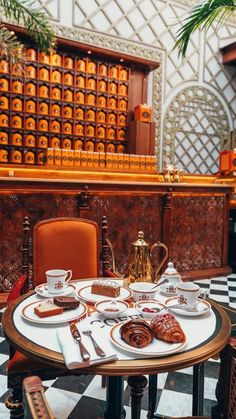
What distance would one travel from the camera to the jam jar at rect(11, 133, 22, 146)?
476 centimetres

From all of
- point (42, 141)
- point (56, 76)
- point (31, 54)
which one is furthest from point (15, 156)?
point (31, 54)

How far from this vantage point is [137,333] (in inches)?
31.2

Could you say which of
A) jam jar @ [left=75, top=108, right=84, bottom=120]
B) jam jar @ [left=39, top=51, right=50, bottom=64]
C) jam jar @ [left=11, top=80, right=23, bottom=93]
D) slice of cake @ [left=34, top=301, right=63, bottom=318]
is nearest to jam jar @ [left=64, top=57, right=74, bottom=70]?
jam jar @ [left=39, top=51, right=50, bottom=64]

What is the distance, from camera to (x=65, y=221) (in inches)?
68.1

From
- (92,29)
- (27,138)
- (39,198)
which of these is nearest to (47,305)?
(39,198)

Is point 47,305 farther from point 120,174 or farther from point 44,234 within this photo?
point 120,174

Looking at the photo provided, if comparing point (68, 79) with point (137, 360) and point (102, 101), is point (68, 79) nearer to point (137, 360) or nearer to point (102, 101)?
point (102, 101)

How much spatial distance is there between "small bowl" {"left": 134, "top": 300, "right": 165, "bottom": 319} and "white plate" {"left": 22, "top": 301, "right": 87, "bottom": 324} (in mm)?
157

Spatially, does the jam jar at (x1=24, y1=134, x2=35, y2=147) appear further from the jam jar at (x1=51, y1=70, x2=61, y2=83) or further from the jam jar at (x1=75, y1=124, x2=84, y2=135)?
the jam jar at (x1=51, y1=70, x2=61, y2=83)

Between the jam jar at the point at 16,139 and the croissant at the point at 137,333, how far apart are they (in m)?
4.37

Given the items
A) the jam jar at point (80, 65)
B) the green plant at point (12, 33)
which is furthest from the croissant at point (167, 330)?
the jam jar at point (80, 65)

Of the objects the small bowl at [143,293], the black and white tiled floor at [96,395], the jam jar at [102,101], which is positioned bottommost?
the black and white tiled floor at [96,395]

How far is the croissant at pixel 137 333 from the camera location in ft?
2.58

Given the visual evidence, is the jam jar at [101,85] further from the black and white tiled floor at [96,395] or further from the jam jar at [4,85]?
the black and white tiled floor at [96,395]
